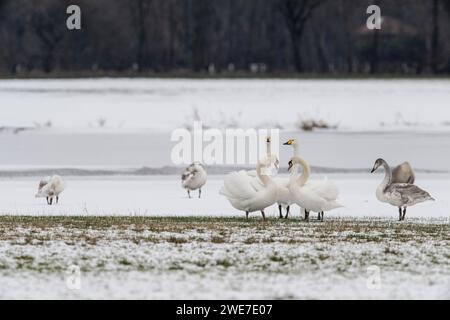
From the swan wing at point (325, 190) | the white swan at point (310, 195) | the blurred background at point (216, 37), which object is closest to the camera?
the white swan at point (310, 195)

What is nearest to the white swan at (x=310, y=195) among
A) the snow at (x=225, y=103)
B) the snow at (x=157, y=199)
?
the snow at (x=157, y=199)

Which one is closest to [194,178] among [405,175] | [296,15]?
[405,175]

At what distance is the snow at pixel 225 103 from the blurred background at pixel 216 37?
16.1 meters

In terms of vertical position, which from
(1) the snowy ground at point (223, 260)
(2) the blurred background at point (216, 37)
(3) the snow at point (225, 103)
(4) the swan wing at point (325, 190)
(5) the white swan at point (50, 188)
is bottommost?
(1) the snowy ground at point (223, 260)

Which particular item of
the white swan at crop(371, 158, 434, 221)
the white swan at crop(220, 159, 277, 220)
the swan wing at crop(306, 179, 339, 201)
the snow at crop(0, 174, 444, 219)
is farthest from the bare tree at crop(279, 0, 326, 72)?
the swan wing at crop(306, 179, 339, 201)

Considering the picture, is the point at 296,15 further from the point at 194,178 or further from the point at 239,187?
the point at 239,187

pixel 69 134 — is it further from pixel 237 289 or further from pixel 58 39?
pixel 58 39

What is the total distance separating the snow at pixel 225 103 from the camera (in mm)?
40500

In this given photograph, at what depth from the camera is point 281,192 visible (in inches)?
655

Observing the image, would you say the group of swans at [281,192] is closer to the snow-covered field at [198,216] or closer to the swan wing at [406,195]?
the snow-covered field at [198,216]

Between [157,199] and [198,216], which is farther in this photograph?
[157,199]

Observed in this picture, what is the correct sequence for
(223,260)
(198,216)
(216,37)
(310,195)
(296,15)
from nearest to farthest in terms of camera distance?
(223,260) → (310,195) → (198,216) → (296,15) → (216,37)

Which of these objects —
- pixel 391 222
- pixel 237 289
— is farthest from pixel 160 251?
pixel 391 222

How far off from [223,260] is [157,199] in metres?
8.87
